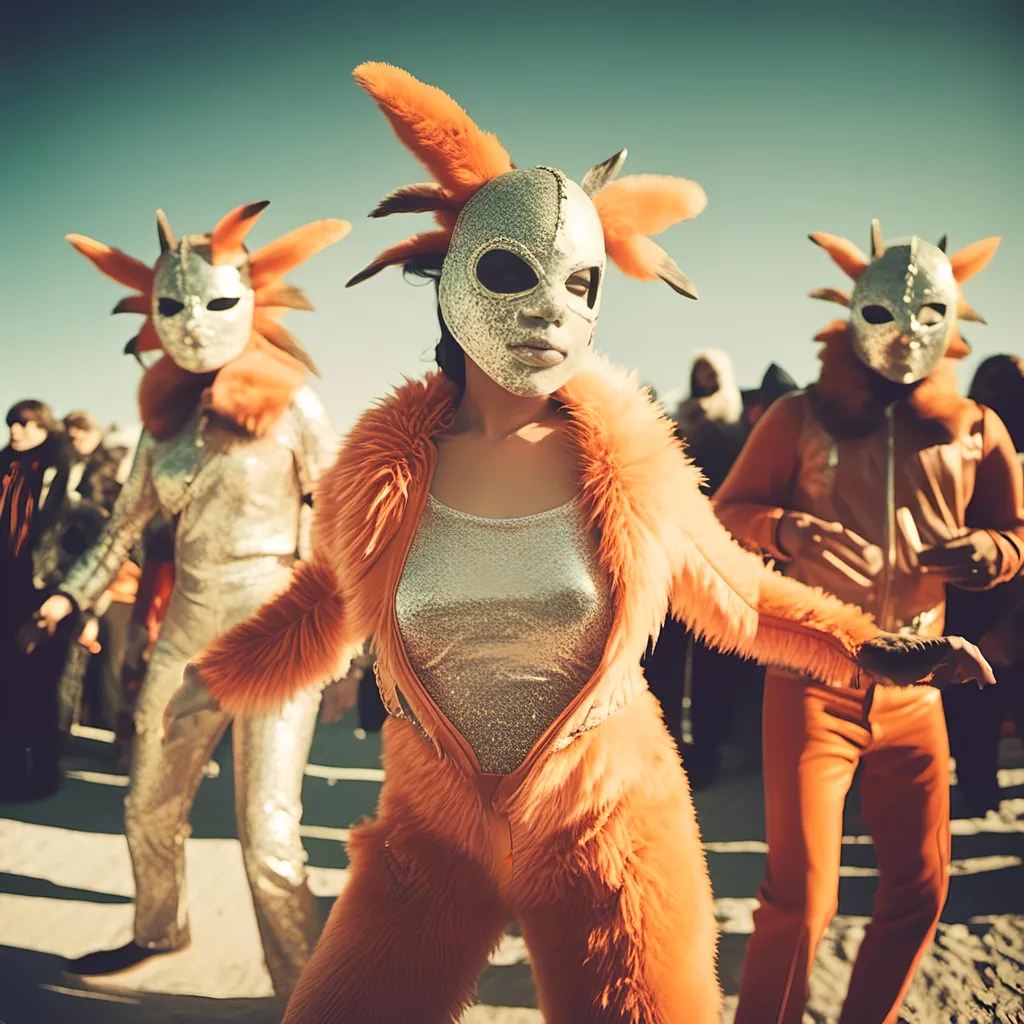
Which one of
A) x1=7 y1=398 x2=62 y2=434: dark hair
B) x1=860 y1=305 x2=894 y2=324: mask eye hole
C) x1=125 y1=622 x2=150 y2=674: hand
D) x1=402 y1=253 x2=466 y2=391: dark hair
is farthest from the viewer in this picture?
x1=7 y1=398 x2=62 y2=434: dark hair

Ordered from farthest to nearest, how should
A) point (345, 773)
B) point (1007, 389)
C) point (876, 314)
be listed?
point (345, 773) → point (1007, 389) → point (876, 314)

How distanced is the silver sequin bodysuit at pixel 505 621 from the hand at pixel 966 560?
111 cm

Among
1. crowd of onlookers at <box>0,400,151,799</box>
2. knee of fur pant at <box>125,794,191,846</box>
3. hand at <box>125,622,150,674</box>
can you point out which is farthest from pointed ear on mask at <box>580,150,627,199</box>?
crowd of onlookers at <box>0,400,151,799</box>

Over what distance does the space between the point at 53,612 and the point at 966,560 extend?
2.31 meters

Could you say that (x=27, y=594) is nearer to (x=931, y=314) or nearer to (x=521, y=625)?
(x=521, y=625)

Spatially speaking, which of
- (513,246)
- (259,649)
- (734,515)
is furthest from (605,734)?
(734,515)

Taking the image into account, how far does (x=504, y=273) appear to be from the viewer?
150 centimetres

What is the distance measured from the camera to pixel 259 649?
1639 mm

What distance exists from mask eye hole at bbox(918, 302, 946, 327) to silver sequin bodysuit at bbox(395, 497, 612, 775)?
49.2 inches

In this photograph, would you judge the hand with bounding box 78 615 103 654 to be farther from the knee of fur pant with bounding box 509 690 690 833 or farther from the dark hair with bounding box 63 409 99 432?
the dark hair with bounding box 63 409 99 432

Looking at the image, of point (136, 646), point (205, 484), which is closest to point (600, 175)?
point (205, 484)

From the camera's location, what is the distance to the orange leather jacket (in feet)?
7.09

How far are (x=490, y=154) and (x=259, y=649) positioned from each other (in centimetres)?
101

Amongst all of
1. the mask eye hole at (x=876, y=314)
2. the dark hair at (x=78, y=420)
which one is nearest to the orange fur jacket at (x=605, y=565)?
the mask eye hole at (x=876, y=314)
